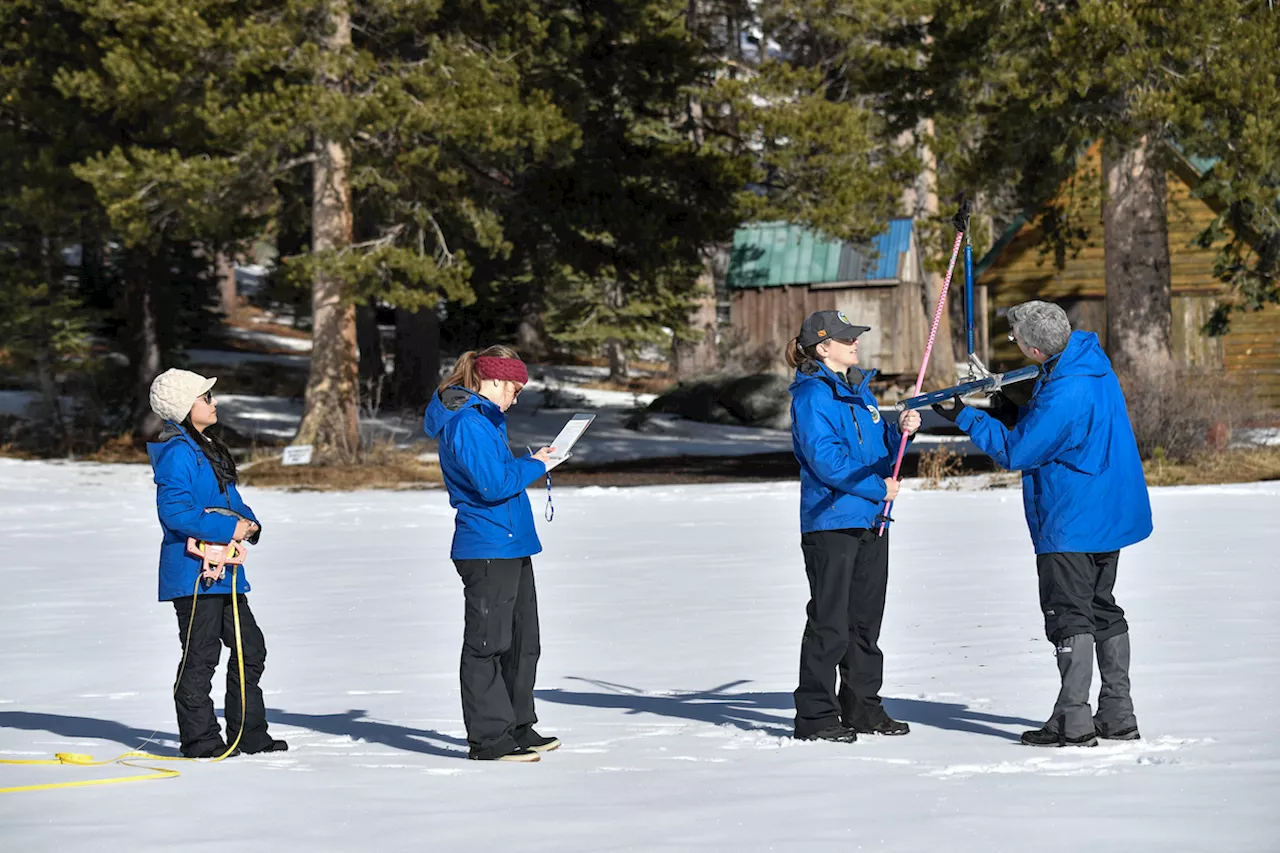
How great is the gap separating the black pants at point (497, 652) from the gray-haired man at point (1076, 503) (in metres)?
1.71

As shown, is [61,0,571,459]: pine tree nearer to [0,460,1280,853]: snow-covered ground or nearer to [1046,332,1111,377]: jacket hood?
[0,460,1280,853]: snow-covered ground

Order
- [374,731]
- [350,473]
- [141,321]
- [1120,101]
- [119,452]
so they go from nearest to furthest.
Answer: [374,731] < [1120,101] < [350,473] < [119,452] < [141,321]

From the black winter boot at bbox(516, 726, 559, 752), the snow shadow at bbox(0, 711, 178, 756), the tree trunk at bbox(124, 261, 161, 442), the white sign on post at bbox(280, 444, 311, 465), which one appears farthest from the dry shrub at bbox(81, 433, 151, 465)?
the black winter boot at bbox(516, 726, 559, 752)

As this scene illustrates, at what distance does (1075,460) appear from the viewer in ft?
23.2

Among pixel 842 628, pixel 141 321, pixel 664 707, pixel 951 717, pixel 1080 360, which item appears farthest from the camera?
pixel 141 321

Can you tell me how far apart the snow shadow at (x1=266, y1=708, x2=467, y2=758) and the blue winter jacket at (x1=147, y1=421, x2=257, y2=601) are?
0.93 metres

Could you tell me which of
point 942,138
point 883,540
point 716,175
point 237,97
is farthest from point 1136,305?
point 883,540

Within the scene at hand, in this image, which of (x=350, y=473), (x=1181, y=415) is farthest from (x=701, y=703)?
(x=350, y=473)

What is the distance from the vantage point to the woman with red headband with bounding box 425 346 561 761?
6984 mm

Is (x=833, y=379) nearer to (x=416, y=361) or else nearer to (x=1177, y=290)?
(x=1177, y=290)

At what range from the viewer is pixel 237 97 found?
24.3 meters

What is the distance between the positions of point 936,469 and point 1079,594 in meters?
14.8

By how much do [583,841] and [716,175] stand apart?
21.3 metres

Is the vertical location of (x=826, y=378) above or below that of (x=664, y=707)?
above
